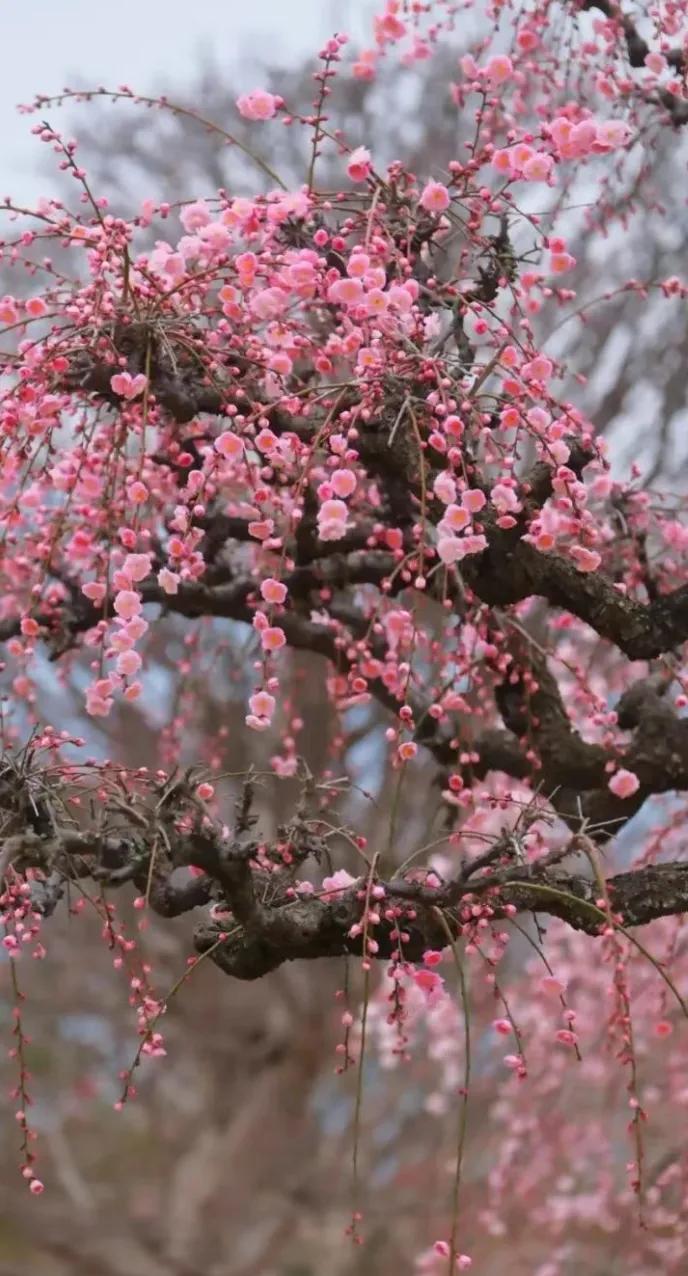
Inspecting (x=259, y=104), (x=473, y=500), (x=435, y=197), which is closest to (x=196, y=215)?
(x=259, y=104)

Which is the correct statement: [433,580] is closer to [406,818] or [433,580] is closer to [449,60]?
[406,818]

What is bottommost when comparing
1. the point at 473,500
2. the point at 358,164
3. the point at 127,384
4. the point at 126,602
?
the point at 126,602

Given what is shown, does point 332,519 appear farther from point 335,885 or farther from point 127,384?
point 335,885

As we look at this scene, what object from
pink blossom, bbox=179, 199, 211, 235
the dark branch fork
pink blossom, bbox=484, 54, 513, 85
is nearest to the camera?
the dark branch fork

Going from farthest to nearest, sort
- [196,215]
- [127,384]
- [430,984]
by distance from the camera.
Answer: [196,215] → [127,384] → [430,984]

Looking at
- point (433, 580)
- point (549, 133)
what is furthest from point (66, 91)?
point (433, 580)

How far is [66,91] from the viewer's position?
81.6 inches

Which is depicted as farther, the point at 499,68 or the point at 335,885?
the point at 499,68

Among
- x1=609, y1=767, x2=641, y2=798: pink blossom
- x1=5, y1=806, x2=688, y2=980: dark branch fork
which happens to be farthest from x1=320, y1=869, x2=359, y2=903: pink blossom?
x1=609, y1=767, x2=641, y2=798: pink blossom

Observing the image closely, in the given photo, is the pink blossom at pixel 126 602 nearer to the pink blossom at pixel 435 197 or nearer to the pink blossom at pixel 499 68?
the pink blossom at pixel 435 197

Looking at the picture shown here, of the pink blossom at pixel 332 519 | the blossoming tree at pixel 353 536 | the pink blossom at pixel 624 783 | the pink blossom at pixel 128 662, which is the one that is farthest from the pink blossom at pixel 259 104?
the pink blossom at pixel 624 783

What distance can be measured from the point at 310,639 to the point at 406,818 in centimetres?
322

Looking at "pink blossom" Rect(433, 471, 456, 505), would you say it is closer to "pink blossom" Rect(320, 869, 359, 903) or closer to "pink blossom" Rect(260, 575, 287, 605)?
"pink blossom" Rect(260, 575, 287, 605)

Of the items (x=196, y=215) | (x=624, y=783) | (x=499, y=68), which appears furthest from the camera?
(x=624, y=783)
